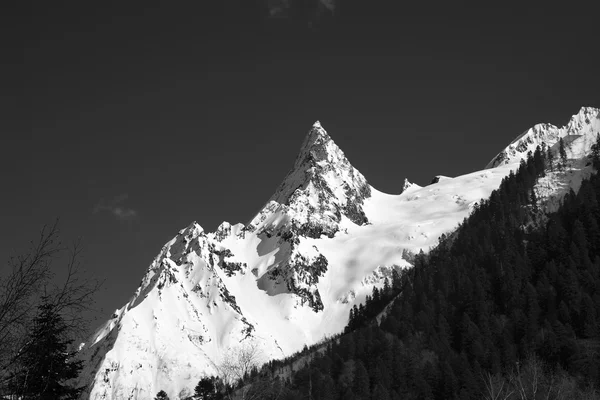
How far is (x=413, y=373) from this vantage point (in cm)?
13638

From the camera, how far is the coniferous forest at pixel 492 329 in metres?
122

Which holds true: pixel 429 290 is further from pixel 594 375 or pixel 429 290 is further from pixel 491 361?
pixel 594 375

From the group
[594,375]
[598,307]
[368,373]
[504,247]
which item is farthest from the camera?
[504,247]

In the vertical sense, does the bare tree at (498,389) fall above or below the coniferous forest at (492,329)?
below

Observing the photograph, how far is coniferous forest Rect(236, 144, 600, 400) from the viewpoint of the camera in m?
122

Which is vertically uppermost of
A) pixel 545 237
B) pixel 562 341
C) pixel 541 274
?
pixel 545 237

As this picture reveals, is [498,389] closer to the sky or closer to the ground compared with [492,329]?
closer to the ground

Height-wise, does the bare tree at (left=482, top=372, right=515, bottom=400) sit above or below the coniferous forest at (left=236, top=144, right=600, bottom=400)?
below

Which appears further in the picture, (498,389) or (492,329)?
(492,329)

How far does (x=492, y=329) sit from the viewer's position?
148 m

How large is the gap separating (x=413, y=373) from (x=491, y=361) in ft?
60.3

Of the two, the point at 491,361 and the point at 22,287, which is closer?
the point at 22,287

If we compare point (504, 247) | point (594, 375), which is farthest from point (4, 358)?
point (504, 247)

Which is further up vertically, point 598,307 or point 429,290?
point 429,290
